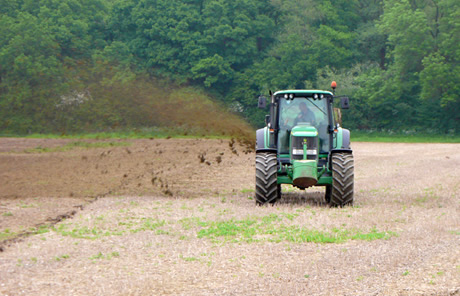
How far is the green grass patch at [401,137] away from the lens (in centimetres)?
5103

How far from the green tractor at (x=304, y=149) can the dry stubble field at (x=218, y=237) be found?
1.75 ft

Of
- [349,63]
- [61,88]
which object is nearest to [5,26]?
[61,88]

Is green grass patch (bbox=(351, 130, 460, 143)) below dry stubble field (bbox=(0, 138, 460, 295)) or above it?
above

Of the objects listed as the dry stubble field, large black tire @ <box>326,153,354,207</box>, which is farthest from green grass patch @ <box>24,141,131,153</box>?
large black tire @ <box>326,153,354,207</box>

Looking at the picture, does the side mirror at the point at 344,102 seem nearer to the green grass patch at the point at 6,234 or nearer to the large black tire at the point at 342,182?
the large black tire at the point at 342,182

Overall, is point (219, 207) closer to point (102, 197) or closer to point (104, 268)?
point (102, 197)

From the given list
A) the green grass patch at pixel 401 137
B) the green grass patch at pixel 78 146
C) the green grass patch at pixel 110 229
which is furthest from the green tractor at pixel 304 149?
the green grass patch at pixel 401 137

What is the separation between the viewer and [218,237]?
10352 mm

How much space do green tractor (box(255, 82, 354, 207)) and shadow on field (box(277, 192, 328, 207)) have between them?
266 mm

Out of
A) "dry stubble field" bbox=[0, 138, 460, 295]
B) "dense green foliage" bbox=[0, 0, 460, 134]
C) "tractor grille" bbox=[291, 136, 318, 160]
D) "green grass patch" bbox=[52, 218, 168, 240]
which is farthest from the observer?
"dense green foliage" bbox=[0, 0, 460, 134]

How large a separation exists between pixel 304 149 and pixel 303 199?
1835 millimetres

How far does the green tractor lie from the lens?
13.5 metres

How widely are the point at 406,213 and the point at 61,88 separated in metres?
32.9

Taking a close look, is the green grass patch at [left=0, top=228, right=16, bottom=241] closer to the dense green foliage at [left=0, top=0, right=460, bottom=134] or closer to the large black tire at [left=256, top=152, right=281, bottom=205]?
the large black tire at [left=256, top=152, right=281, bottom=205]
